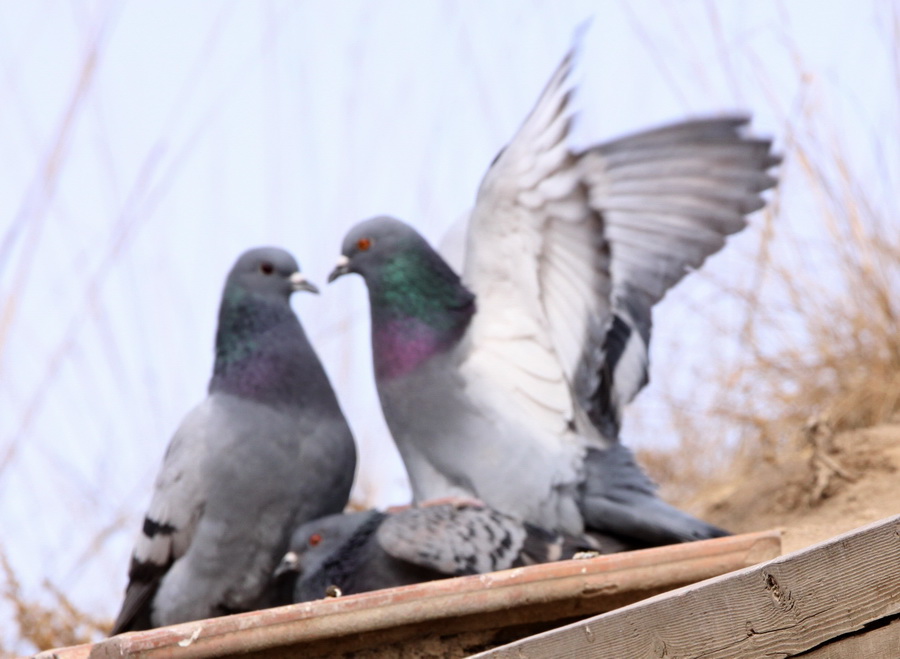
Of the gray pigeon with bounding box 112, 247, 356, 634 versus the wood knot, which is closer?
the wood knot

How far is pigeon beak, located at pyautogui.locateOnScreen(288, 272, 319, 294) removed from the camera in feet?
11.1

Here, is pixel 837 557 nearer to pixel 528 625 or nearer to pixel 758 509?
pixel 528 625

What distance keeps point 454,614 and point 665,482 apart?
2.89m

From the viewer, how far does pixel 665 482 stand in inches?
180

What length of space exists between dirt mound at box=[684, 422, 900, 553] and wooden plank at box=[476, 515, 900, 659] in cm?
138

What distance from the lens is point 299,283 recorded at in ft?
11.1

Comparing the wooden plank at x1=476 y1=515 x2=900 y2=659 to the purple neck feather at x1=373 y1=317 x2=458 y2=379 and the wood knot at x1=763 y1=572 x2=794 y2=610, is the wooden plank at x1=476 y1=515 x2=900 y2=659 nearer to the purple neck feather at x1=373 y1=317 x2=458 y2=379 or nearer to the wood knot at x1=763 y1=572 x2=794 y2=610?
the wood knot at x1=763 y1=572 x2=794 y2=610

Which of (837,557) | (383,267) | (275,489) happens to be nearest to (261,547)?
(275,489)

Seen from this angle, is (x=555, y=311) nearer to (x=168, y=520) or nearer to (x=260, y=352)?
(x=260, y=352)

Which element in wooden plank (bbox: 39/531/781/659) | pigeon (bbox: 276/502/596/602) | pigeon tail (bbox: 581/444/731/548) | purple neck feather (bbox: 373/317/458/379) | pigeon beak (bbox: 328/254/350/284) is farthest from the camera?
pigeon beak (bbox: 328/254/350/284)

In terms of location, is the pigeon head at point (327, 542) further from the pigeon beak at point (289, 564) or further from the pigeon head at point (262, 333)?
the pigeon head at point (262, 333)

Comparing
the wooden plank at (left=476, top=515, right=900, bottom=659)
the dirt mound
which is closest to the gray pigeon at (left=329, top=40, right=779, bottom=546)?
the dirt mound

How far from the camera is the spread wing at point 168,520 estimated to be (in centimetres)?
302

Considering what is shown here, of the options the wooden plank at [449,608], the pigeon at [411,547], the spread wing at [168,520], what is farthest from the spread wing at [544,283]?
the wooden plank at [449,608]
